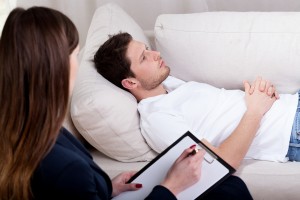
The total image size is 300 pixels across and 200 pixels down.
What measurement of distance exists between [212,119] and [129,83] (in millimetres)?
335

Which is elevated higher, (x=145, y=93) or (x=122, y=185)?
(x=145, y=93)

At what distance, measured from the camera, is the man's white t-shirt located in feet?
4.46

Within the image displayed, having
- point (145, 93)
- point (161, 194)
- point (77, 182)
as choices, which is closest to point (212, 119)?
point (145, 93)

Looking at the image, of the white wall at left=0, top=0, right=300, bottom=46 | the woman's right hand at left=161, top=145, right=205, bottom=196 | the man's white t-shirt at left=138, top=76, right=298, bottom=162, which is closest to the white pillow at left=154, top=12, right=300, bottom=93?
the man's white t-shirt at left=138, top=76, right=298, bottom=162

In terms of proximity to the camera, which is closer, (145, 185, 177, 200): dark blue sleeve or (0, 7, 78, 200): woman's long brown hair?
(0, 7, 78, 200): woman's long brown hair

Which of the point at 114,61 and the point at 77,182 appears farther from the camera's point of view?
the point at 114,61

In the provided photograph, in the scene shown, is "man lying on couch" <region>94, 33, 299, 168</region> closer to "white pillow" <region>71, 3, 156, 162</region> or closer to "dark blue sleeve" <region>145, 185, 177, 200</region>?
"white pillow" <region>71, 3, 156, 162</region>

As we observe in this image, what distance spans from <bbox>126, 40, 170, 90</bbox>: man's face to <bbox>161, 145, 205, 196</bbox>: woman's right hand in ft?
1.52

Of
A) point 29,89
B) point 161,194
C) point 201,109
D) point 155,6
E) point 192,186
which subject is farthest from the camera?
point 155,6

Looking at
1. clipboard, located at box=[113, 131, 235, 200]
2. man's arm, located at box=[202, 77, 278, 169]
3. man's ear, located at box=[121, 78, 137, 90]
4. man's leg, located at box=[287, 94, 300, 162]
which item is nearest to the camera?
clipboard, located at box=[113, 131, 235, 200]

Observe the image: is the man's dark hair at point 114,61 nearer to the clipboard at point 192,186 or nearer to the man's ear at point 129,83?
the man's ear at point 129,83

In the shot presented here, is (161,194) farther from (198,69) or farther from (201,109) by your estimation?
(198,69)

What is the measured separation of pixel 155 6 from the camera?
2.19 metres

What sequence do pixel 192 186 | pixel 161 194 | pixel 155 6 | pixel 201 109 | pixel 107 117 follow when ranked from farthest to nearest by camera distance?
1. pixel 155 6
2. pixel 201 109
3. pixel 107 117
4. pixel 192 186
5. pixel 161 194
